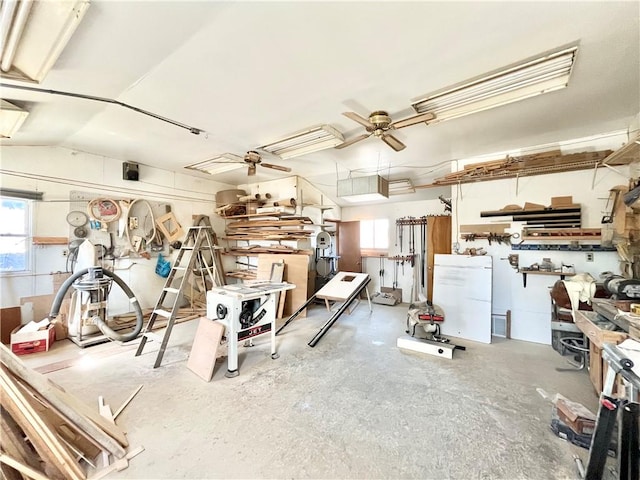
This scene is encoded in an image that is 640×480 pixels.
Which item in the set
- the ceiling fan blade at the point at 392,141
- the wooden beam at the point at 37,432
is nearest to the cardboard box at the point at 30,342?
the wooden beam at the point at 37,432

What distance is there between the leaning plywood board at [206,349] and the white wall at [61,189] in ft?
9.91

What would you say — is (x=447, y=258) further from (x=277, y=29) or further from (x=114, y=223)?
(x=114, y=223)

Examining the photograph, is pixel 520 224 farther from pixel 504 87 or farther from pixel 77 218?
pixel 77 218

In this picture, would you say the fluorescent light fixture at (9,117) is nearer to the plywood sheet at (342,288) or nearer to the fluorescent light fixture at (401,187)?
the plywood sheet at (342,288)

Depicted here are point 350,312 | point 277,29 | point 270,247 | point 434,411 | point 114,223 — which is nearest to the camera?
point 277,29

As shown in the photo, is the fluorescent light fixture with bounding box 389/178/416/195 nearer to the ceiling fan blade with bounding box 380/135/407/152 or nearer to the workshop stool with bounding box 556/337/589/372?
the ceiling fan blade with bounding box 380/135/407/152

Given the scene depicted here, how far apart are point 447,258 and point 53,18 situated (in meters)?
5.07

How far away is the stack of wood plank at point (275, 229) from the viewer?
19.1 ft

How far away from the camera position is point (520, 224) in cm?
420

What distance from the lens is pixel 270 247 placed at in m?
6.20

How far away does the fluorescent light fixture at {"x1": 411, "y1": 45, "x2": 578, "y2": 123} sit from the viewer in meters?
2.14

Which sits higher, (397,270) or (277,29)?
(277,29)

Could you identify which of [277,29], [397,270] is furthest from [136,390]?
[397,270]

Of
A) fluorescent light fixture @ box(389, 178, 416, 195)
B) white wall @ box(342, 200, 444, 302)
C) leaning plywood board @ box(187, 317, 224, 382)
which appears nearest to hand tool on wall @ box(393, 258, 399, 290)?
white wall @ box(342, 200, 444, 302)
